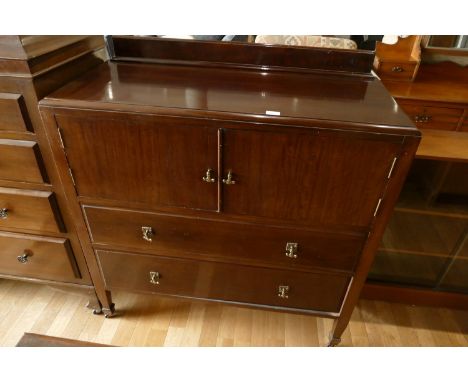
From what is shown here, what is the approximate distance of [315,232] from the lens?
943 mm

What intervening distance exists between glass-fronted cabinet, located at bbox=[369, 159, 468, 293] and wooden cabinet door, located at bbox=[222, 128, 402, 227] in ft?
1.48

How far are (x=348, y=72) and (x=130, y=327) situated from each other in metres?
1.28

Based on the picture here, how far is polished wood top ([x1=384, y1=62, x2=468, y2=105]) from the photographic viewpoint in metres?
1.85

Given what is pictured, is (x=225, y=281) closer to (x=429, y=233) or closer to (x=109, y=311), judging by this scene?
(x=109, y=311)

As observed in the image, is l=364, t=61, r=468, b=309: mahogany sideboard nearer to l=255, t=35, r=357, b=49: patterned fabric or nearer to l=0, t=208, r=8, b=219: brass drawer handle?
l=255, t=35, r=357, b=49: patterned fabric

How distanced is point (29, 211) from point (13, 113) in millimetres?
352

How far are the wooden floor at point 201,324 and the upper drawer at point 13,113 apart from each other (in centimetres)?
79

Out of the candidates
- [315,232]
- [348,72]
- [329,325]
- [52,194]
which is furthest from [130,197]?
[329,325]

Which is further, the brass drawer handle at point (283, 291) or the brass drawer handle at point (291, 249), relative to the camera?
the brass drawer handle at point (283, 291)

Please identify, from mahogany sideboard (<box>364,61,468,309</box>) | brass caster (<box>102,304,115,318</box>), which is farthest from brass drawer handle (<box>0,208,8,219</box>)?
mahogany sideboard (<box>364,61,468,309</box>)

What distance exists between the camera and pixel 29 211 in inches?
42.0

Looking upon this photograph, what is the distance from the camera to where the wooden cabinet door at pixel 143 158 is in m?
0.81

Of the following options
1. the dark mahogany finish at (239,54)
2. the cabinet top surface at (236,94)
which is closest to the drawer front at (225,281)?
the cabinet top surface at (236,94)

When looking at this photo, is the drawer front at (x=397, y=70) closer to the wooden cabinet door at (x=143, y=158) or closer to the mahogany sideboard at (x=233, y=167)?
the mahogany sideboard at (x=233, y=167)
